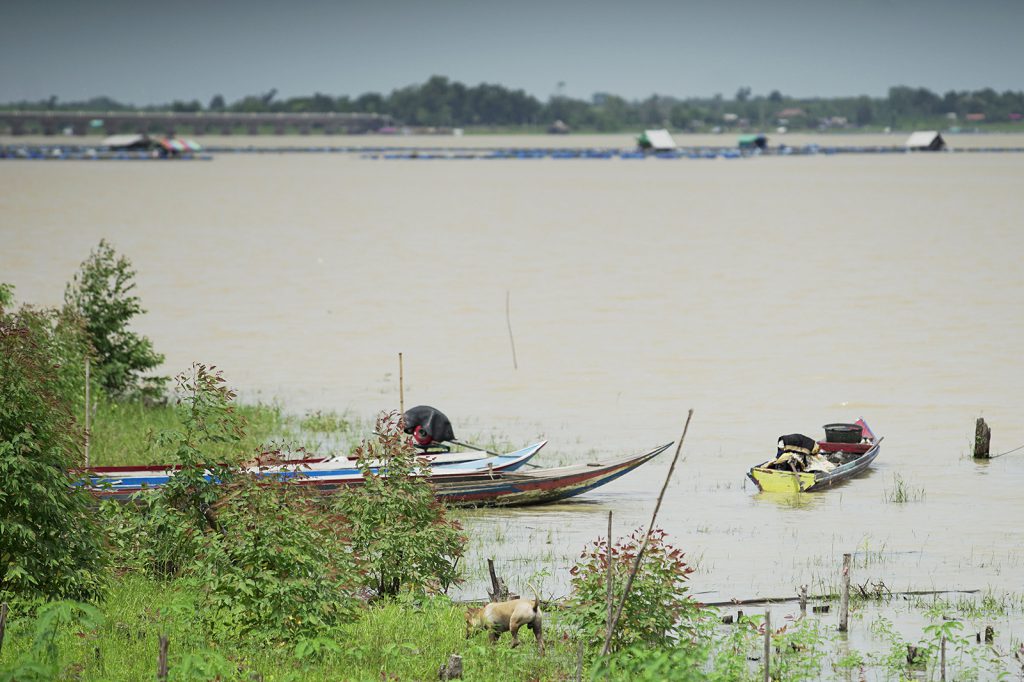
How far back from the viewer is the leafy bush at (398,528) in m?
15.4

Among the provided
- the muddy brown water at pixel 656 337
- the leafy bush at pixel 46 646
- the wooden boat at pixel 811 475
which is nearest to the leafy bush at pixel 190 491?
Answer: the leafy bush at pixel 46 646

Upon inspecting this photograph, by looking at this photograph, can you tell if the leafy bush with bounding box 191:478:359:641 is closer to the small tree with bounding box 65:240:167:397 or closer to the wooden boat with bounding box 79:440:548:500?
the wooden boat with bounding box 79:440:548:500

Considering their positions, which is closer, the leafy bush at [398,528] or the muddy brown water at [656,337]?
the leafy bush at [398,528]

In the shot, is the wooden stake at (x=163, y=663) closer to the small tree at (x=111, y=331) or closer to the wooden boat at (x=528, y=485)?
the wooden boat at (x=528, y=485)

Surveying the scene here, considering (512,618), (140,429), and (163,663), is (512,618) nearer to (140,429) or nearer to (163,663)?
(163,663)

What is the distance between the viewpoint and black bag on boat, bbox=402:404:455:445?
74.1 feet

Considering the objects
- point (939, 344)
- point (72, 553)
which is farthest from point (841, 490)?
point (939, 344)

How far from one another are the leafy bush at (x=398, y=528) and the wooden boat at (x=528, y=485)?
514 cm

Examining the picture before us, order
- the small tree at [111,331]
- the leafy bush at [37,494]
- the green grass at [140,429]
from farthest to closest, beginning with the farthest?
the small tree at [111,331]
the green grass at [140,429]
the leafy bush at [37,494]

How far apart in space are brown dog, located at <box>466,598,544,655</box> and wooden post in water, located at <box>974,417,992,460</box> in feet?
48.8

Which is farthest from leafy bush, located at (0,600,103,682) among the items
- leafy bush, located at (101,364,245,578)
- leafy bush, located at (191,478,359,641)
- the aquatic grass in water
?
the aquatic grass in water

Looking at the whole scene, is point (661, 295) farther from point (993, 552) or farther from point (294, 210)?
point (294, 210)

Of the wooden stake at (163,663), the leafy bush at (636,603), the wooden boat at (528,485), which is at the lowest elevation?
the wooden boat at (528,485)

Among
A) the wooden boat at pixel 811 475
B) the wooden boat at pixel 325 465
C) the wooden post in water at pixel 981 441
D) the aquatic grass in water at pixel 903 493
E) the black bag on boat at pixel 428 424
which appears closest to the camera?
the wooden boat at pixel 325 465
